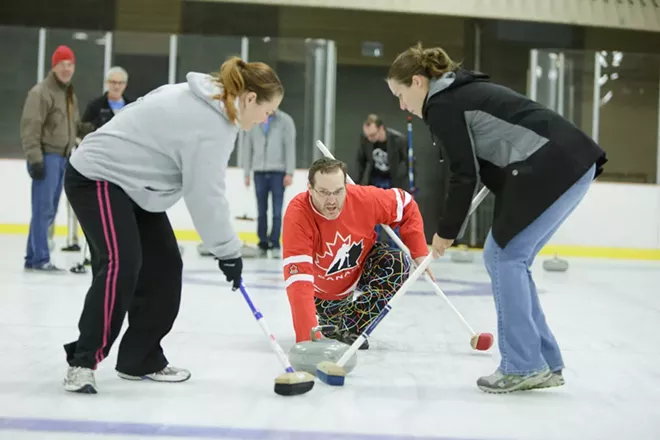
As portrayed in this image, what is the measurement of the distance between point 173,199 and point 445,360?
3.55 ft

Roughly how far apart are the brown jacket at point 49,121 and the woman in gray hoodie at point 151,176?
2.83 m

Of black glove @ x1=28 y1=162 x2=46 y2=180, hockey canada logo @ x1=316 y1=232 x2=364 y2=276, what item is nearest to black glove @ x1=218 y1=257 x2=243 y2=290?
hockey canada logo @ x1=316 y1=232 x2=364 y2=276

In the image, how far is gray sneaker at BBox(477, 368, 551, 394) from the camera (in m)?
2.18

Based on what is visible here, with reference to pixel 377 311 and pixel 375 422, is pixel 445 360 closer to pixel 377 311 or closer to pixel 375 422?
pixel 377 311

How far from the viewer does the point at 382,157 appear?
6.57m

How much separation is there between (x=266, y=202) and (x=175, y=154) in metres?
4.89

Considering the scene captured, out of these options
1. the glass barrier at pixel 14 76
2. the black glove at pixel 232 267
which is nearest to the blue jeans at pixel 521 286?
the black glove at pixel 232 267

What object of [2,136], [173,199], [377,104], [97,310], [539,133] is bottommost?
[97,310]

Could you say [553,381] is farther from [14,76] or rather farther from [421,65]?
[14,76]

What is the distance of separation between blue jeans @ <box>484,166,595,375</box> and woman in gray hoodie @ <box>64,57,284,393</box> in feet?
2.31

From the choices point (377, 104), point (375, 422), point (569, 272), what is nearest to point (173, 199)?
point (375, 422)

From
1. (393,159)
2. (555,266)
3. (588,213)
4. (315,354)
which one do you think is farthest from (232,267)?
(588,213)

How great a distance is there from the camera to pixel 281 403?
6.53 feet

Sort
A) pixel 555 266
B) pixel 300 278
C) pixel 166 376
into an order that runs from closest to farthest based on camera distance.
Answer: pixel 166 376
pixel 300 278
pixel 555 266
